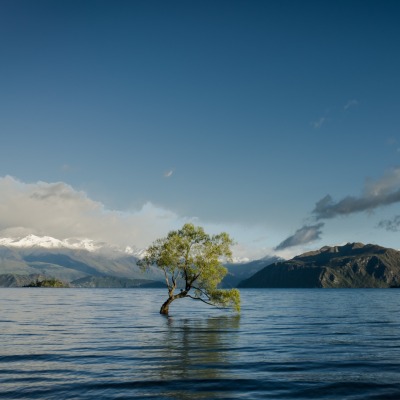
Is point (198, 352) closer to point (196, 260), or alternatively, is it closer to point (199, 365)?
point (199, 365)

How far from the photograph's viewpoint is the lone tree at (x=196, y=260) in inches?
3115

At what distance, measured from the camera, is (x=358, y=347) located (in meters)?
42.8

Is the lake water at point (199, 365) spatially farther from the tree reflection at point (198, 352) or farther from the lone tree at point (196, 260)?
the lone tree at point (196, 260)

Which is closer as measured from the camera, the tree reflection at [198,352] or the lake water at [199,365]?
the lake water at [199,365]

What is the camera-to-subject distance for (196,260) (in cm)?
7944

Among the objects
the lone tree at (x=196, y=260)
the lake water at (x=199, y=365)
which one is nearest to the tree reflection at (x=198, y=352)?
the lake water at (x=199, y=365)

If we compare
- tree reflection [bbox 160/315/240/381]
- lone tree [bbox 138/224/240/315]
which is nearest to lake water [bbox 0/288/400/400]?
tree reflection [bbox 160/315/240/381]

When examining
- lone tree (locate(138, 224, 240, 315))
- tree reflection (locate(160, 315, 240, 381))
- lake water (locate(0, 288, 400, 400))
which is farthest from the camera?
lone tree (locate(138, 224, 240, 315))

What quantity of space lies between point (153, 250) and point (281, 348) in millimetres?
44613

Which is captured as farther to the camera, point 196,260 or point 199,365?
point 196,260

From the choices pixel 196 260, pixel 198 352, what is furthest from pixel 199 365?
pixel 196 260

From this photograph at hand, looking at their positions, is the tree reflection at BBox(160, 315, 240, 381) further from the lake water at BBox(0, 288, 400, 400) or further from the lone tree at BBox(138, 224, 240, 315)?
the lone tree at BBox(138, 224, 240, 315)

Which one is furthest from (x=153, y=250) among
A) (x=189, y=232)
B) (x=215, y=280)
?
(x=215, y=280)

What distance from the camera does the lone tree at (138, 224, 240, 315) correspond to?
79.1m
